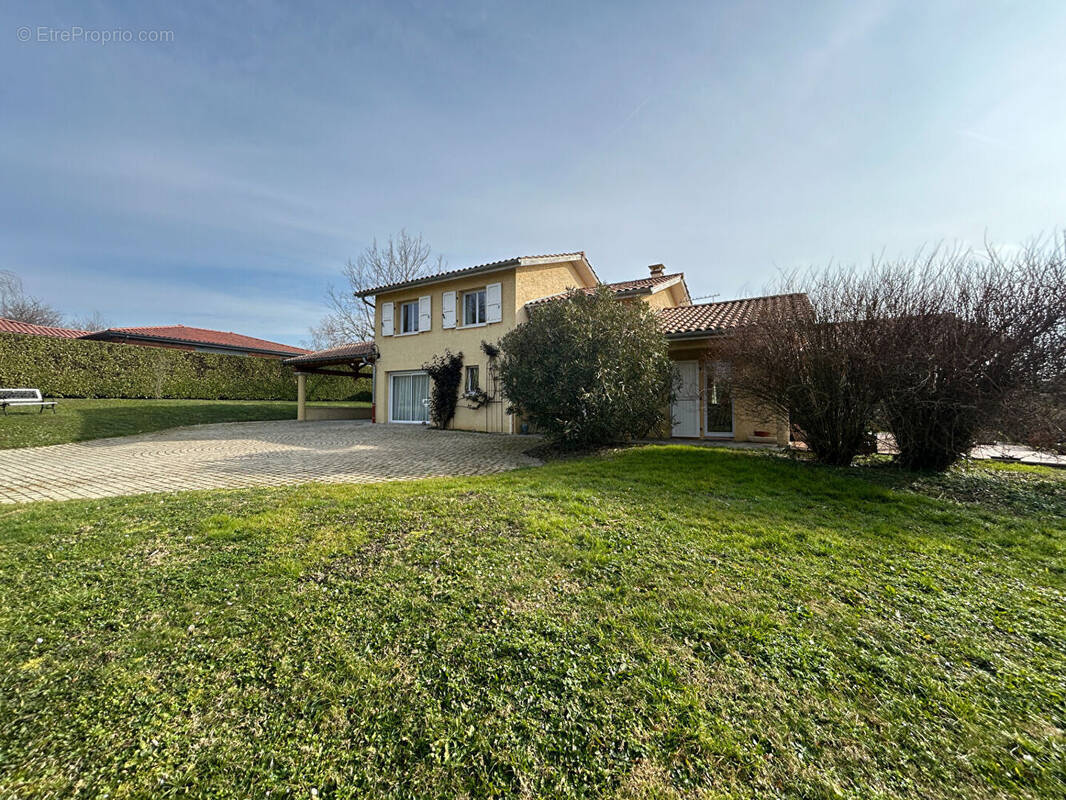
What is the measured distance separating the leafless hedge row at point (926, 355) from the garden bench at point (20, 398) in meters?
20.2

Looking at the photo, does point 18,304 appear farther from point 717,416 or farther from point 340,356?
point 717,416

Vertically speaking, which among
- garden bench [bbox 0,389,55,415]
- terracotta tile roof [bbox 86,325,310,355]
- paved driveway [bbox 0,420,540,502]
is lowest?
paved driveway [bbox 0,420,540,502]

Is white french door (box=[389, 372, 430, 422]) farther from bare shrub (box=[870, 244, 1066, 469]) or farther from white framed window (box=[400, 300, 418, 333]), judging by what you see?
bare shrub (box=[870, 244, 1066, 469])

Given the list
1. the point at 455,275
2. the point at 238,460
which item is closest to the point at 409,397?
the point at 455,275

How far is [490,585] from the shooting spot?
312 centimetres

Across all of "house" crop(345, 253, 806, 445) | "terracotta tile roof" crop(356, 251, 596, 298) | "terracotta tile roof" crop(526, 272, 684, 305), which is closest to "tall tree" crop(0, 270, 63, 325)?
"house" crop(345, 253, 806, 445)

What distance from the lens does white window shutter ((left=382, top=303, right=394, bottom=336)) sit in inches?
668

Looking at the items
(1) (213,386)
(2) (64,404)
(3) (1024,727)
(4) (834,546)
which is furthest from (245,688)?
(1) (213,386)

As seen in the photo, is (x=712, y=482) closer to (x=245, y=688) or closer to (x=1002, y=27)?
(x=245, y=688)

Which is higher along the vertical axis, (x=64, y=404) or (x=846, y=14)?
(x=846, y=14)

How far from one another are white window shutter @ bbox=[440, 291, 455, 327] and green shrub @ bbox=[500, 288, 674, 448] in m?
6.22

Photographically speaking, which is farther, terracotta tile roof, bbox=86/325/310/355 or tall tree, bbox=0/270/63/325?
tall tree, bbox=0/270/63/325

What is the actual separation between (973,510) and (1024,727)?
4.32 meters

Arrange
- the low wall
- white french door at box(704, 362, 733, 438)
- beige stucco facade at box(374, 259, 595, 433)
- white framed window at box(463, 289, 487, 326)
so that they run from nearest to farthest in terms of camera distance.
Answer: white french door at box(704, 362, 733, 438) → beige stucco facade at box(374, 259, 595, 433) → white framed window at box(463, 289, 487, 326) → the low wall
